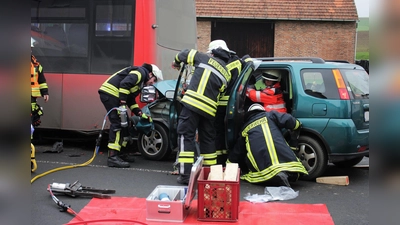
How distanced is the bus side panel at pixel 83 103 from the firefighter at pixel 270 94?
296 centimetres

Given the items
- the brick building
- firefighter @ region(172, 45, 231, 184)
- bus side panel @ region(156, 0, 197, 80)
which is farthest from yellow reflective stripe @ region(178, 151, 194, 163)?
the brick building

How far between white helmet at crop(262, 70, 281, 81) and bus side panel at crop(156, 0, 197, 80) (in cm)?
226

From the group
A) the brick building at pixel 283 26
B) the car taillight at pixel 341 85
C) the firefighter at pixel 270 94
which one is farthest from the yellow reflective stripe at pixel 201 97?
the brick building at pixel 283 26

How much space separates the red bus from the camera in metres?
7.55

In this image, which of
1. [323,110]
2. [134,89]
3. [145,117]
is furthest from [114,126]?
[323,110]

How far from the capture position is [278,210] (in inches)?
187

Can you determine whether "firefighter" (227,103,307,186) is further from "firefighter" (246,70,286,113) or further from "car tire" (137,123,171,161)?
"car tire" (137,123,171,161)

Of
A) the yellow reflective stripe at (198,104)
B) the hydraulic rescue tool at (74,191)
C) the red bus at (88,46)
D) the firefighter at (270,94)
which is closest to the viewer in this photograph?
the hydraulic rescue tool at (74,191)

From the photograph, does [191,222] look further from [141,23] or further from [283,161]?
[141,23]

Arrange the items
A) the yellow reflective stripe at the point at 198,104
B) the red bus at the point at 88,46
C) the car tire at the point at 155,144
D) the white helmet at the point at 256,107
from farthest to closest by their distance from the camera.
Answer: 1. the red bus at the point at 88,46
2. the car tire at the point at 155,144
3. the white helmet at the point at 256,107
4. the yellow reflective stripe at the point at 198,104

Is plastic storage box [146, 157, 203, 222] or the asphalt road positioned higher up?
plastic storage box [146, 157, 203, 222]

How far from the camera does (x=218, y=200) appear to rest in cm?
433

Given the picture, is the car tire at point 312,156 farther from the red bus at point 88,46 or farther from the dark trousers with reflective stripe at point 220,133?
the red bus at point 88,46

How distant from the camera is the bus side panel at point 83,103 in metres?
7.77
